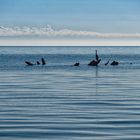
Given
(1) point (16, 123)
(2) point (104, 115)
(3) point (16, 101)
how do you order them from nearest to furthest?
1. (1) point (16, 123)
2. (2) point (104, 115)
3. (3) point (16, 101)

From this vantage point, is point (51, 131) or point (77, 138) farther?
point (51, 131)

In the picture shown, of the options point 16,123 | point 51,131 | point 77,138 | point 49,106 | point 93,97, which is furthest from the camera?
point 93,97

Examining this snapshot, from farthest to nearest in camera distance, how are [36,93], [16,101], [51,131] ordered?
[36,93] < [16,101] < [51,131]

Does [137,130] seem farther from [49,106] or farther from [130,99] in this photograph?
[130,99]

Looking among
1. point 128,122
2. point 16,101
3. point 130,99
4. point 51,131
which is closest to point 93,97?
point 130,99

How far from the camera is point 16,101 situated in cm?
3597

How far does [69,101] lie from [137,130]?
41.0 ft

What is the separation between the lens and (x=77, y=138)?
2234 cm

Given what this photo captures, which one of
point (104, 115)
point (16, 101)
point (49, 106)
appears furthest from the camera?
point (16, 101)

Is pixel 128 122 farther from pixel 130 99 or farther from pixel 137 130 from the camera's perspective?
pixel 130 99

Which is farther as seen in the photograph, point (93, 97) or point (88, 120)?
point (93, 97)

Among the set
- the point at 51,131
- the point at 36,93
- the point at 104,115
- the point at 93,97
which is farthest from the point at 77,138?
the point at 36,93

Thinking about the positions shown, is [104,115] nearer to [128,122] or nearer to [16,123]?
[128,122]

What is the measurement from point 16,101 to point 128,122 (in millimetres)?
11211
